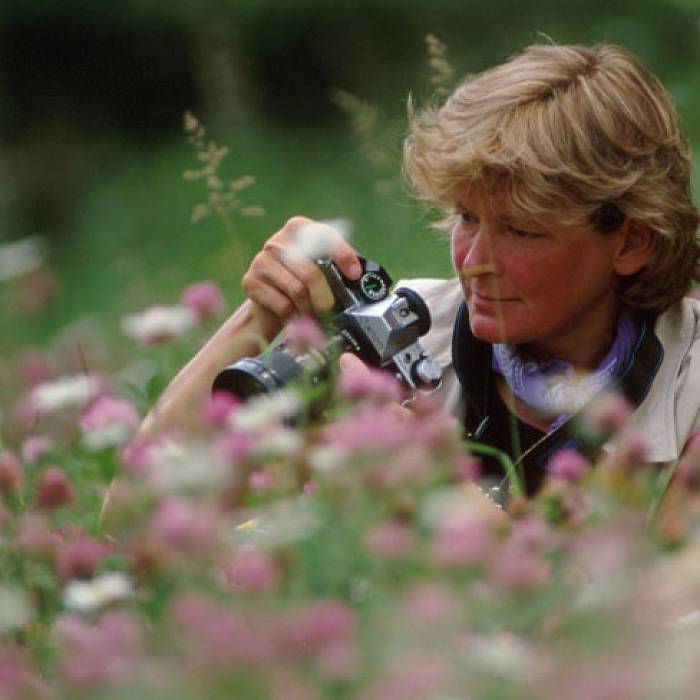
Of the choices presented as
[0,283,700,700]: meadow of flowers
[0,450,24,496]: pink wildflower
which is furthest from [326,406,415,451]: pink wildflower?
[0,450,24,496]: pink wildflower

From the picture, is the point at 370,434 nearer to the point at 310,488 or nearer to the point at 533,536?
the point at 533,536

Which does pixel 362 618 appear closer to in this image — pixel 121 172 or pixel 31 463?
pixel 31 463

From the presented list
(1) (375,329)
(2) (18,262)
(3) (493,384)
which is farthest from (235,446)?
(2) (18,262)

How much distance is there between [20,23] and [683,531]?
6238 millimetres

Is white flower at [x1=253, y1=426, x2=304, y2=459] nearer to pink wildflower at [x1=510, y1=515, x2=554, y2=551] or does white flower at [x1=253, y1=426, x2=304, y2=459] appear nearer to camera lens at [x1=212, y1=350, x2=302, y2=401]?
pink wildflower at [x1=510, y1=515, x2=554, y2=551]

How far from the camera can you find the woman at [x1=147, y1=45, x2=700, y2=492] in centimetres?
190

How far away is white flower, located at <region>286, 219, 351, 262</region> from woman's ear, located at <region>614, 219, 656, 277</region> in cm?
30

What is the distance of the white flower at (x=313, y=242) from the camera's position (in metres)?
1.93

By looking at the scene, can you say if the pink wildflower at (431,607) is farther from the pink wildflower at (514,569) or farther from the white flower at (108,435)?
the white flower at (108,435)

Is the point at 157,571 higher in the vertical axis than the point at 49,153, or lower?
lower

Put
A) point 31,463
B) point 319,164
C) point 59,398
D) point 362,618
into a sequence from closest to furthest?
point 362,618 → point 59,398 → point 31,463 → point 319,164

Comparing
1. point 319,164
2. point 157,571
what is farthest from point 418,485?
point 319,164

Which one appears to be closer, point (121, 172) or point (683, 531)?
point (683, 531)

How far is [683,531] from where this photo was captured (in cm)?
132
